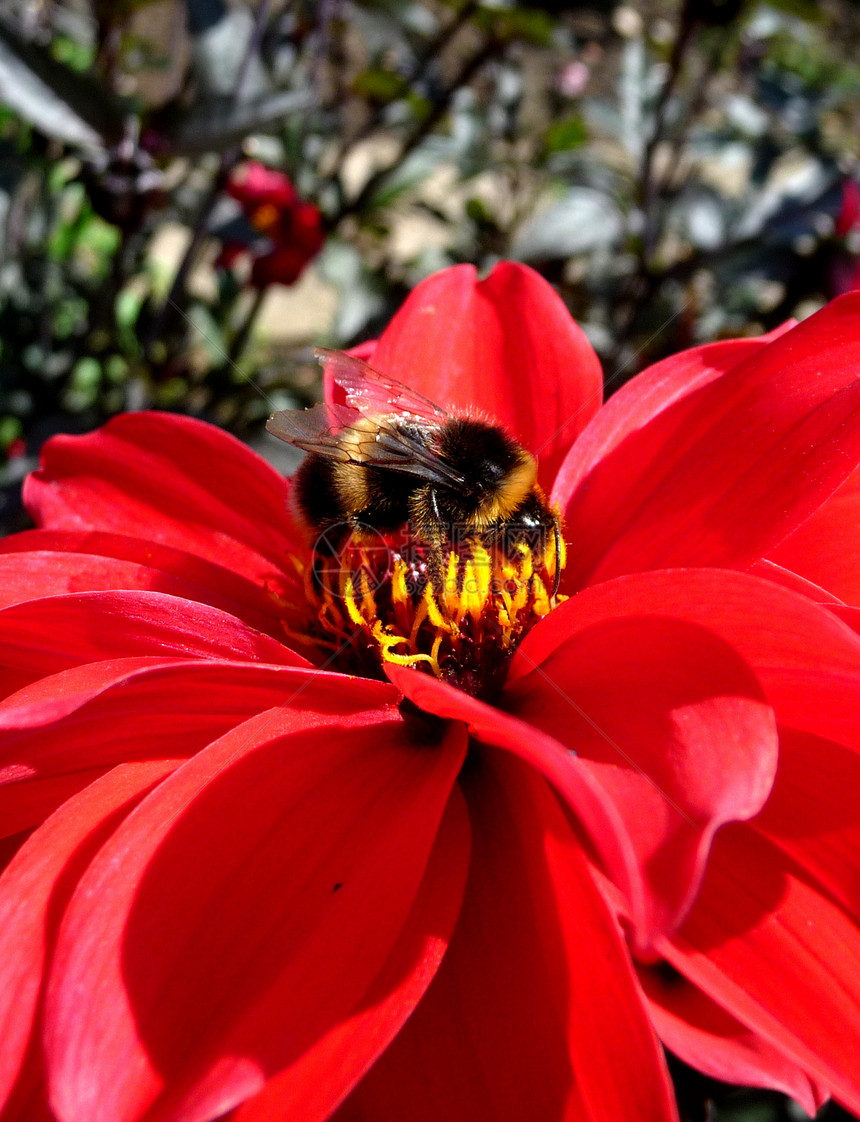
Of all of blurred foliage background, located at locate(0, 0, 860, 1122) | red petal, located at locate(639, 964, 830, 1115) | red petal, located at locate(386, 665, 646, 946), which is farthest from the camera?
blurred foliage background, located at locate(0, 0, 860, 1122)

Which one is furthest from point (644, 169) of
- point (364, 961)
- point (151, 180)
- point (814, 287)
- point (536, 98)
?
point (536, 98)

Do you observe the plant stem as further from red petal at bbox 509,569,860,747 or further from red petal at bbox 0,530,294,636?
red petal at bbox 509,569,860,747

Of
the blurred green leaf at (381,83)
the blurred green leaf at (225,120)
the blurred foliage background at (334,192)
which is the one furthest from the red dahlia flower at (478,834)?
the blurred green leaf at (381,83)

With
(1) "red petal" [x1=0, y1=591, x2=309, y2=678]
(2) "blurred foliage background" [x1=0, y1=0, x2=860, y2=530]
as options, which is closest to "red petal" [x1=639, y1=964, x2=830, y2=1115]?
(1) "red petal" [x1=0, y1=591, x2=309, y2=678]

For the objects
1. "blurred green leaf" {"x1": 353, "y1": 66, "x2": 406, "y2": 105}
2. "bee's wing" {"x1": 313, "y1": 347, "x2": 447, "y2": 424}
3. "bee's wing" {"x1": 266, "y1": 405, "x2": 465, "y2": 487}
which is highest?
"blurred green leaf" {"x1": 353, "y1": 66, "x2": 406, "y2": 105}

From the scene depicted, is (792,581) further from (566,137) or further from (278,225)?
(566,137)

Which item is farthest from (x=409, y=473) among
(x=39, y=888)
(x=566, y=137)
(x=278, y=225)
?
(x=566, y=137)

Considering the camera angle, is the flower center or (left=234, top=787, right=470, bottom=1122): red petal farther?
the flower center

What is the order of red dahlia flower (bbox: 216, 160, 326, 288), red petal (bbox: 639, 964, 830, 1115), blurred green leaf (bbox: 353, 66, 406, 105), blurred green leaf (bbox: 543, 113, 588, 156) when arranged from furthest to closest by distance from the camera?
blurred green leaf (bbox: 543, 113, 588, 156) < blurred green leaf (bbox: 353, 66, 406, 105) < red dahlia flower (bbox: 216, 160, 326, 288) < red petal (bbox: 639, 964, 830, 1115)
